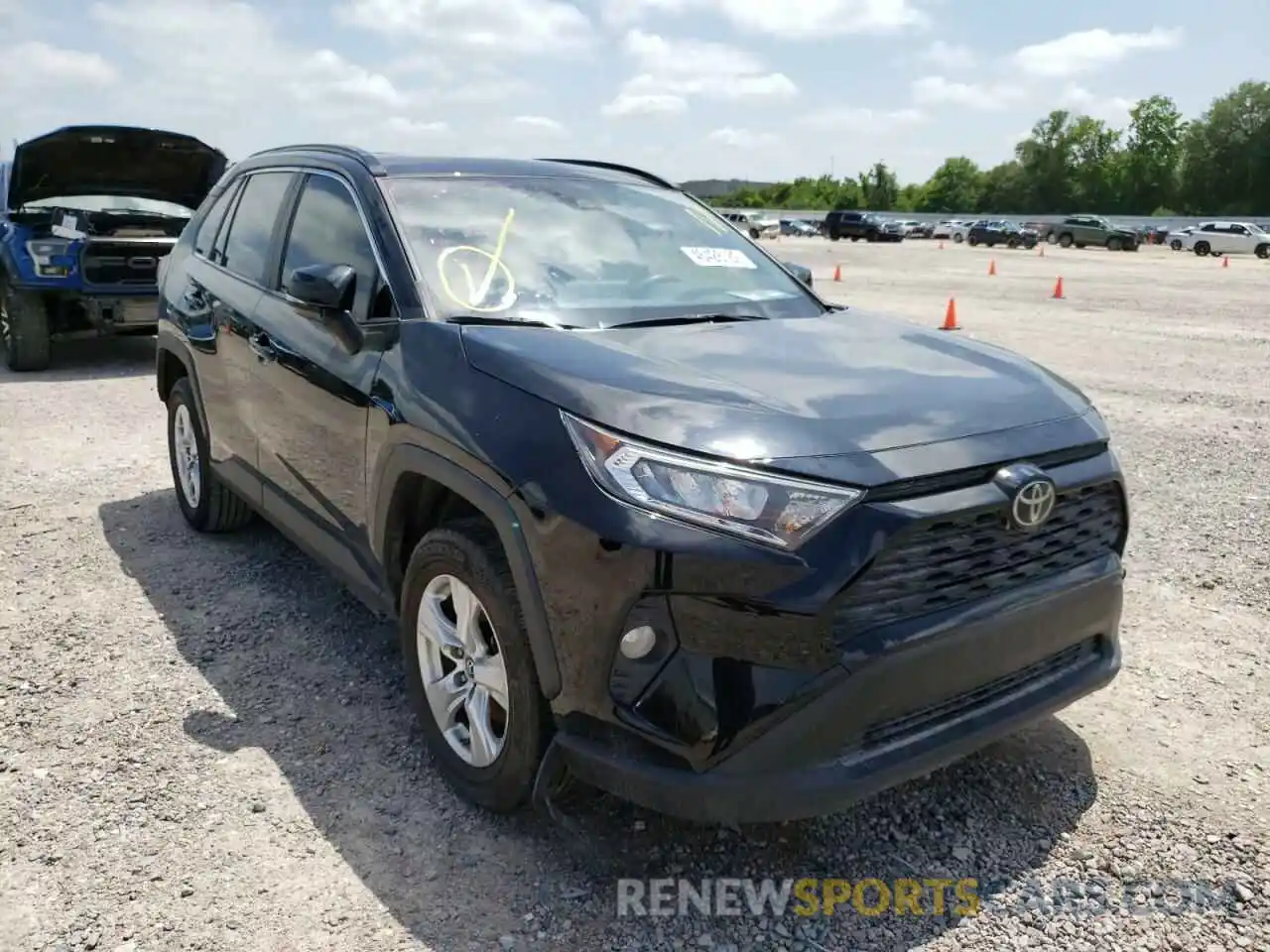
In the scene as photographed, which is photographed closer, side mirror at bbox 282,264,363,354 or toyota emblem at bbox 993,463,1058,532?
toyota emblem at bbox 993,463,1058,532

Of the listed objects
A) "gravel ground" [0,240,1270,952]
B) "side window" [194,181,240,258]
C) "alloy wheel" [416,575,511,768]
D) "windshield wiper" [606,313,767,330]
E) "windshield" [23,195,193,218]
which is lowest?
"gravel ground" [0,240,1270,952]

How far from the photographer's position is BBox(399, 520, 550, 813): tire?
2.63 meters

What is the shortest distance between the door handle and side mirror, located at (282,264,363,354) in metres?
0.58

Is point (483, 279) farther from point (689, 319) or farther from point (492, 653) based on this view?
point (492, 653)

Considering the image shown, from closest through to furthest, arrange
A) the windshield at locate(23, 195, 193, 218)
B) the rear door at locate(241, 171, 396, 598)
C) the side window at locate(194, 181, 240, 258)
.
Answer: the rear door at locate(241, 171, 396, 598), the side window at locate(194, 181, 240, 258), the windshield at locate(23, 195, 193, 218)

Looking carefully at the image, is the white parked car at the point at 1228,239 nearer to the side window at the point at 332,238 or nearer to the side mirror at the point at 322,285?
the side window at the point at 332,238

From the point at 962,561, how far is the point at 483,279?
1.69 m

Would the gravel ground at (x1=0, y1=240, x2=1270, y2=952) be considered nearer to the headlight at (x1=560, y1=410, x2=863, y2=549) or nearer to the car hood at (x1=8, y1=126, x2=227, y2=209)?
the headlight at (x1=560, y1=410, x2=863, y2=549)

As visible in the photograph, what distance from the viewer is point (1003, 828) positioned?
2906mm

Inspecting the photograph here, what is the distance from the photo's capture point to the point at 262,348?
399cm

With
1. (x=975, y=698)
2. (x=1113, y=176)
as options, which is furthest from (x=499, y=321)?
(x=1113, y=176)

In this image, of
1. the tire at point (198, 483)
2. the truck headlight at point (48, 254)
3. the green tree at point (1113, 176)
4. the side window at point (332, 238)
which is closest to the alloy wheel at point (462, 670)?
the side window at point (332, 238)

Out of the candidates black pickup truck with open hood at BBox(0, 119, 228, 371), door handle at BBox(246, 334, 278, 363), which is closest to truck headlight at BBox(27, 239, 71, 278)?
black pickup truck with open hood at BBox(0, 119, 228, 371)

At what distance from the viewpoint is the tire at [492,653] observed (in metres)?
2.63
